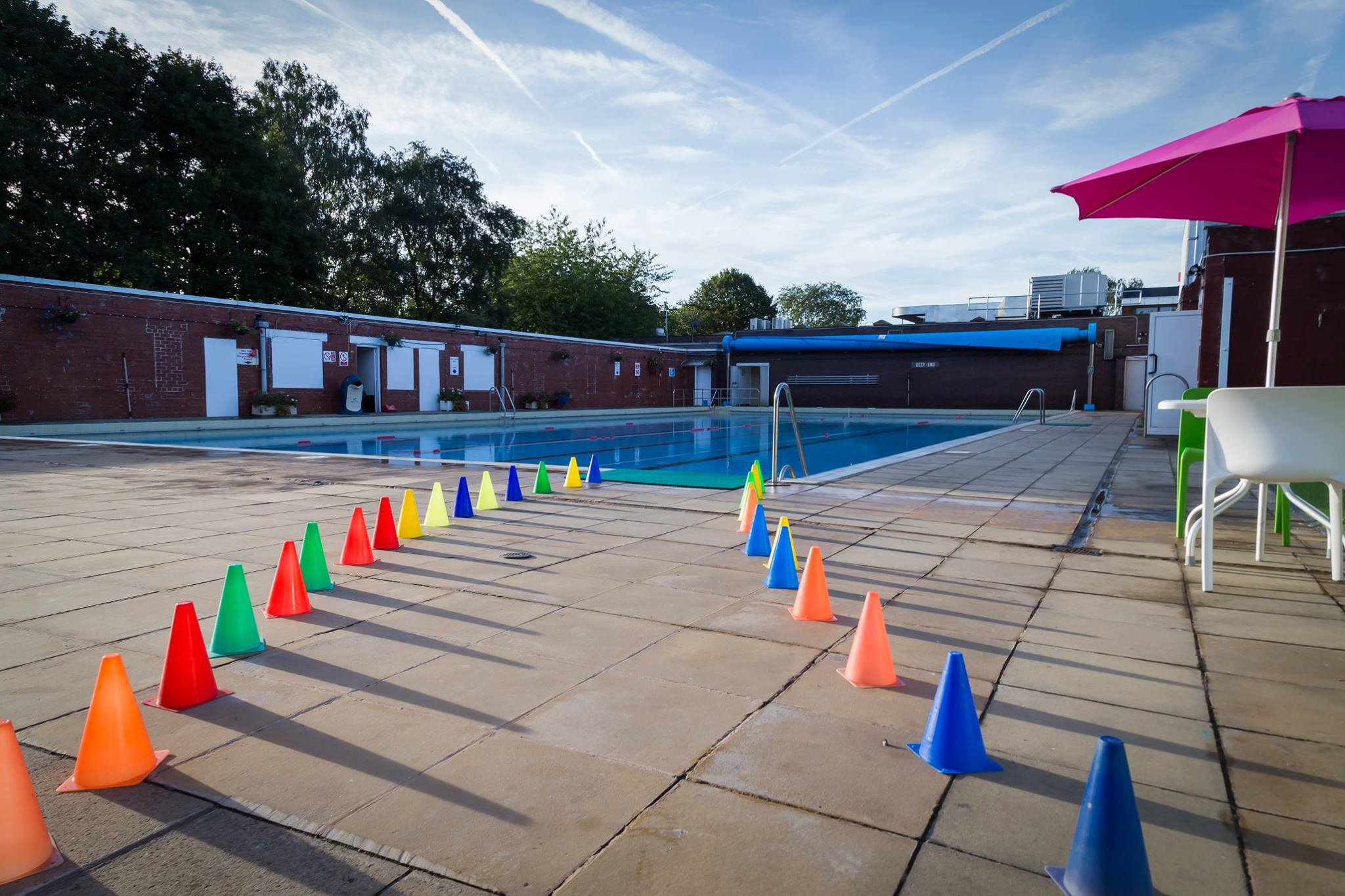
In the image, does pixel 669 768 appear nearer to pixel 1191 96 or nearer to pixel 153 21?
pixel 1191 96

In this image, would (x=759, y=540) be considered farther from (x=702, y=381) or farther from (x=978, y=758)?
(x=702, y=381)

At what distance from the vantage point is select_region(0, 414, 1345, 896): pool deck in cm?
187

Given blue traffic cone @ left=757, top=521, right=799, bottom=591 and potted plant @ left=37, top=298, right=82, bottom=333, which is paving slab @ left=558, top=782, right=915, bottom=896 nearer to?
blue traffic cone @ left=757, top=521, right=799, bottom=591

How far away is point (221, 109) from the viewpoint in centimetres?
2742

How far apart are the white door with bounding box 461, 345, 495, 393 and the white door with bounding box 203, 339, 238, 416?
844cm

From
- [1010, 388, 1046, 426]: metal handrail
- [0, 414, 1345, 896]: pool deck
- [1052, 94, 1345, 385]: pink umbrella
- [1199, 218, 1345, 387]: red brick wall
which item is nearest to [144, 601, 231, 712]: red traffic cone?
[0, 414, 1345, 896]: pool deck

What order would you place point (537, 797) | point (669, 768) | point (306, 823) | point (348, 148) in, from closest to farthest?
1. point (306, 823)
2. point (537, 797)
3. point (669, 768)
4. point (348, 148)

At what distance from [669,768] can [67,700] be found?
7.50 feet

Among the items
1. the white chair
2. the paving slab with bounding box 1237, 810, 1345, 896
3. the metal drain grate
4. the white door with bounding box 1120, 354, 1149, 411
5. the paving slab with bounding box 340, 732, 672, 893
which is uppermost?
the white door with bounding box 1120, 354, 1149, 411

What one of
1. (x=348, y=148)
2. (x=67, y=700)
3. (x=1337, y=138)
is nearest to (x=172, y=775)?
(x=67, y=700)

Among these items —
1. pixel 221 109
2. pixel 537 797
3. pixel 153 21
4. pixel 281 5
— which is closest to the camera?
pixel 537 797

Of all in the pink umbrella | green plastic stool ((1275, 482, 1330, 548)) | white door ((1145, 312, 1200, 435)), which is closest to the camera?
the pink umbrella

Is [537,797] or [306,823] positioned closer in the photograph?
[306,823]

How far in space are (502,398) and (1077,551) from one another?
1027 inches
